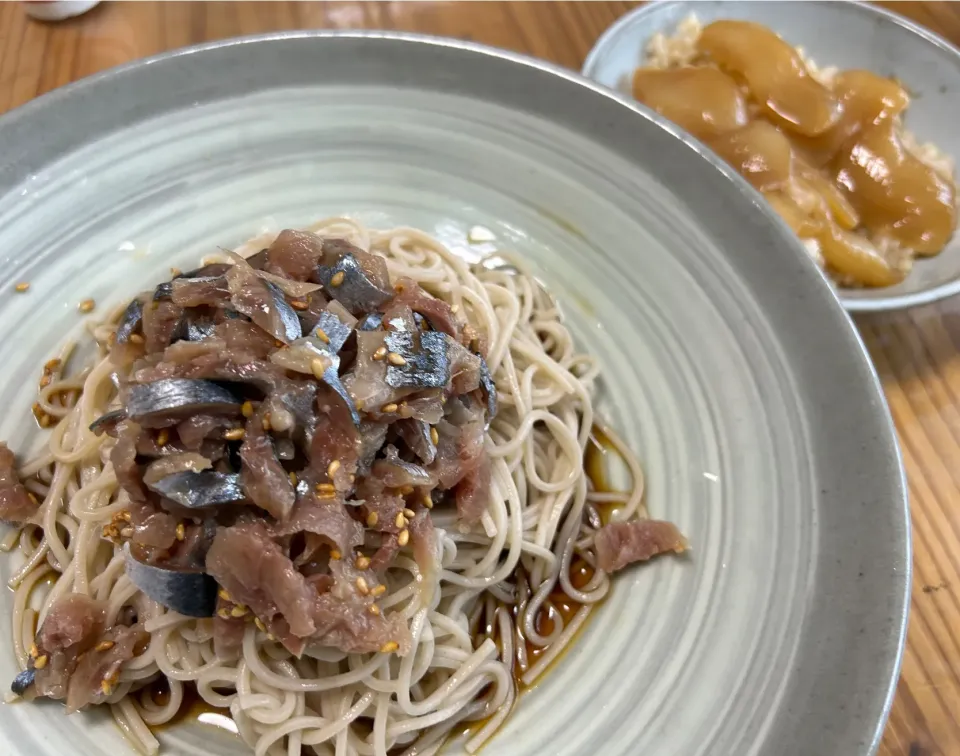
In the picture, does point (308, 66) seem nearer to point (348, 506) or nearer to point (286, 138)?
point (286, 138)

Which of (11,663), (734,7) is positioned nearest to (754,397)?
(11,663)

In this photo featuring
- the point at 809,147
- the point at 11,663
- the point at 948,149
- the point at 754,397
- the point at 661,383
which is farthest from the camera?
the point at 948,149

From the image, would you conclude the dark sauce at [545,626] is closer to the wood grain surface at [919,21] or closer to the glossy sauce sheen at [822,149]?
the wood grain surface at [919,21]

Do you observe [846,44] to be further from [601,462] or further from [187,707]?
[187,707]

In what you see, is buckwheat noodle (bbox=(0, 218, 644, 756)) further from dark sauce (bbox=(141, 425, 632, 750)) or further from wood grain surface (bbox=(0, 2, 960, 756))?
wood grain surface (bbox=(0, 2, 960, 756))

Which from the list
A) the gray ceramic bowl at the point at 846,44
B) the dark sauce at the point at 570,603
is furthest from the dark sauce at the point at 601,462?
the gray ceramic bowl at the point at 846,44

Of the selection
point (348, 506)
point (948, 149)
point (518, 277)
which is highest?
point (948, 149)
